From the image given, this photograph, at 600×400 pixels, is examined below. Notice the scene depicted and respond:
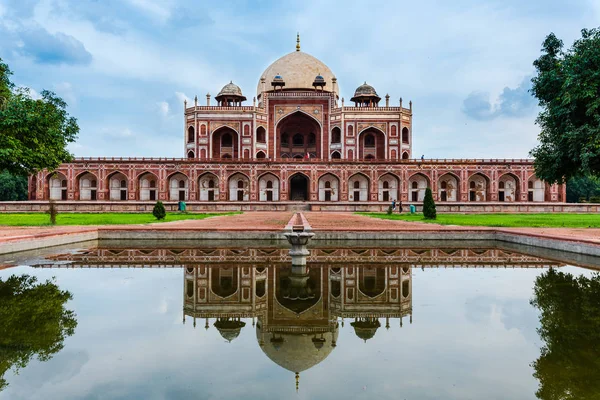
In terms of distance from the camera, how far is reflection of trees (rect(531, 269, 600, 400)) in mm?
2645

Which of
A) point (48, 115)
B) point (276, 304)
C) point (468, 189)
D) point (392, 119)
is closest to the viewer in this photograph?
point (276, 304)

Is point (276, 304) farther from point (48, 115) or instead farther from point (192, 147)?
point (192, 147)

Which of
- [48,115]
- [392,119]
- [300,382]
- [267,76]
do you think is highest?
[267,76]

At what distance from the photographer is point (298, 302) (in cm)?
471

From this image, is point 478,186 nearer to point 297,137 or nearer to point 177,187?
point 297,137

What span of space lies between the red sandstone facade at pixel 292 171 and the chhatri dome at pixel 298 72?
2647 mm

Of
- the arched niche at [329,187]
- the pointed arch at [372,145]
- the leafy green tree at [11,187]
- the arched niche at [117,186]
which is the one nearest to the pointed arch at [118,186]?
the arched niche at [117,186]

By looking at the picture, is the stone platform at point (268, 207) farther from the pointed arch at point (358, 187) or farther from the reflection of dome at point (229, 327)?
the reflection of dome at point (229, 327)

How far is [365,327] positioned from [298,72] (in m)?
37.6

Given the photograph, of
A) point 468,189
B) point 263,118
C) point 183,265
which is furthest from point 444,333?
point 263,118

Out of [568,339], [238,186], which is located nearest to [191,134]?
[238,186]

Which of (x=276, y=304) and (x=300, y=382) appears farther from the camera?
(x=276, y=304)

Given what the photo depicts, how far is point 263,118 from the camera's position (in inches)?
1443

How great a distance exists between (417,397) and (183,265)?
516 centimetres
